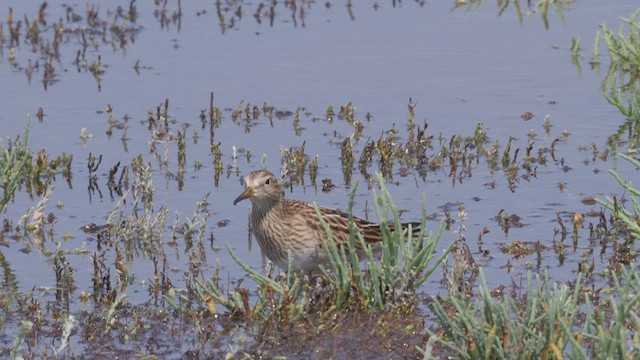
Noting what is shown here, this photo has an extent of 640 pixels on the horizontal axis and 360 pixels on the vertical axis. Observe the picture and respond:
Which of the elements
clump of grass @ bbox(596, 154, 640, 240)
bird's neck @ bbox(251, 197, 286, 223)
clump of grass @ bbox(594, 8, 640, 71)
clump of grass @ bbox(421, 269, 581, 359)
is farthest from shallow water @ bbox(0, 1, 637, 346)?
clump of grass @ bbox(421, 269, 581, 359)

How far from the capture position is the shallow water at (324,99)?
11.3 metres

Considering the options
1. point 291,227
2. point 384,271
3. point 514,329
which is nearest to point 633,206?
point 384,271

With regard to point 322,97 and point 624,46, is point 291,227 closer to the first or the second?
point 322,97

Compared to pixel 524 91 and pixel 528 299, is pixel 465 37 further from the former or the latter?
pixel 528 299

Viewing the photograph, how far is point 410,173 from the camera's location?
41.3 feet

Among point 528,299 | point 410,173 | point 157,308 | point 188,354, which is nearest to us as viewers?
point 528,299

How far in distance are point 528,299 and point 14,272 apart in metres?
3.97

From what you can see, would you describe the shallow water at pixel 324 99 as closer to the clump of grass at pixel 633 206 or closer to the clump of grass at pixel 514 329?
the clump of grass at pixel 633 206

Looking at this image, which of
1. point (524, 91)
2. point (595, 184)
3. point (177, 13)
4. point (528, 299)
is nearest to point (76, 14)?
point (177, 13)

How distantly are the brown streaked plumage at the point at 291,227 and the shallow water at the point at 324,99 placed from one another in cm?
52

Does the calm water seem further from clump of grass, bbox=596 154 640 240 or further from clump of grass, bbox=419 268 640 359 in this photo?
clump of grass, bbox=419 268 640 359

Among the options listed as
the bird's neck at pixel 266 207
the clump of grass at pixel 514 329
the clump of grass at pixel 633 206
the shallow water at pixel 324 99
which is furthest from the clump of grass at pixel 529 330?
the bird's neck at pixel 266 207

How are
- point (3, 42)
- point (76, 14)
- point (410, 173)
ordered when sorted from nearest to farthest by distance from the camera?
point (410, 173) → point (3, 42) → point (76, 14)

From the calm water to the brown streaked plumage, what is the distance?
519 millimetres
